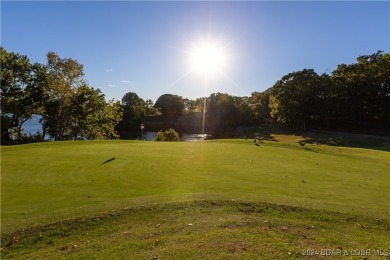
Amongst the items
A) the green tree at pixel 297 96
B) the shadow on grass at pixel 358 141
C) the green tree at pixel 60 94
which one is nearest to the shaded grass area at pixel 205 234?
the shadow on grass at pixel 358 141

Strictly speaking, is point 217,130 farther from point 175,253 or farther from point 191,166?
point 175,253

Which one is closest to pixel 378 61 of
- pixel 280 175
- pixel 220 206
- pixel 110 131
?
pixel 110 131

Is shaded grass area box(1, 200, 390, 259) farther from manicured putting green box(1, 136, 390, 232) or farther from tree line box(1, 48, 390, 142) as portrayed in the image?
tree line box(1, 48, 390, 142)

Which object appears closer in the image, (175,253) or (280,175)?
(175,253)

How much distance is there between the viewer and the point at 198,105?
4628 inches

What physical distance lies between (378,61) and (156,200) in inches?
2920

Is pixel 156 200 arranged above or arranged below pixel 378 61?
below

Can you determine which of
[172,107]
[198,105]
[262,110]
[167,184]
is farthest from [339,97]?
[167,184]

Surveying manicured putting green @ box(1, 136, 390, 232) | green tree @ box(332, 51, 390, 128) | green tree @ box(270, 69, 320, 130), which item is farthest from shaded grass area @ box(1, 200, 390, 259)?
green tree @ box(332, 51, 390, 128)

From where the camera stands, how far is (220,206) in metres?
9.52

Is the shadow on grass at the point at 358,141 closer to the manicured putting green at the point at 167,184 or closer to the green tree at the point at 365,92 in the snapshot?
the green tree at the point at 365,92

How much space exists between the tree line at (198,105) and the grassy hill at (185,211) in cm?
3567

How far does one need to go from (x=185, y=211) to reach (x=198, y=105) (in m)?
109

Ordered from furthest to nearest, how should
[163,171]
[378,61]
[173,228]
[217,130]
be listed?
1. [217,130]
2. [378,61]
3. [163,171]
4. [173,228]
